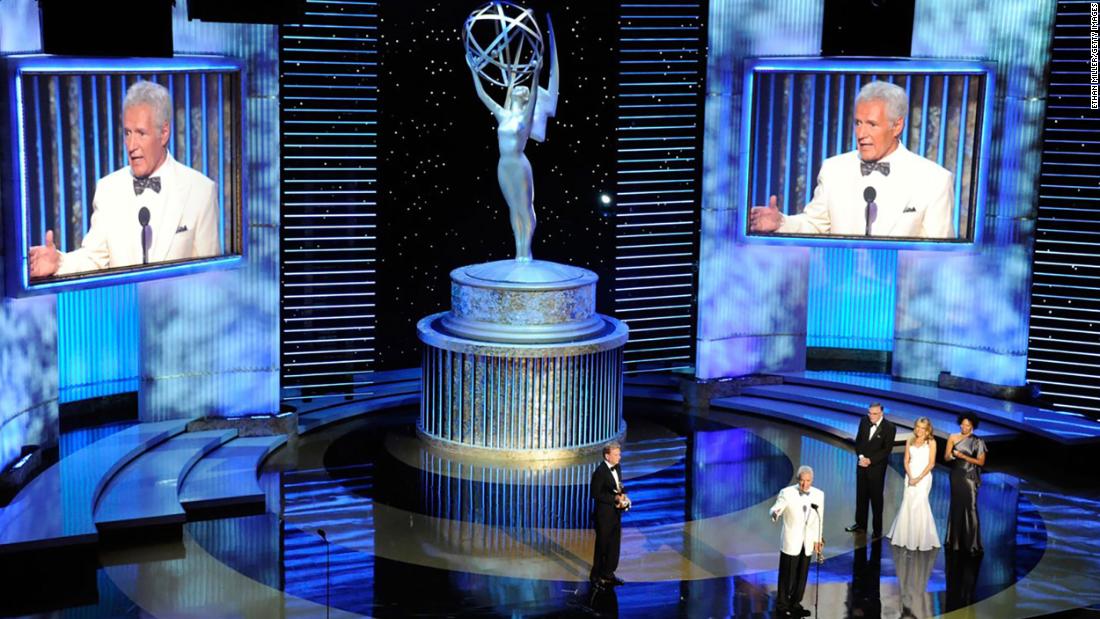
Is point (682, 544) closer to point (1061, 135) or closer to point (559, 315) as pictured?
point (559, 315)

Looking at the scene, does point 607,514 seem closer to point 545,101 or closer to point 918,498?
point 918,498

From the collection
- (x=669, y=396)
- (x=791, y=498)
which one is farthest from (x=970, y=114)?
(x=791, y=498)

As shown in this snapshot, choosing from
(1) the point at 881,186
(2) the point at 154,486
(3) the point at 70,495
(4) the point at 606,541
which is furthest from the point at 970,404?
(3) the point at 70,495

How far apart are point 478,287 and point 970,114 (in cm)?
558

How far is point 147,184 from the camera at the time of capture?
1333 centimetres

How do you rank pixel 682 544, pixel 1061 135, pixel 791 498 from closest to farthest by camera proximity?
pixel 791 498
pixel 682 544
pixel 1061 135

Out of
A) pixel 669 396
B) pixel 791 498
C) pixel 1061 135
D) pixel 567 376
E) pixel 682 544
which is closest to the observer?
pixel 791 498

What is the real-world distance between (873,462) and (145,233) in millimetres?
6684

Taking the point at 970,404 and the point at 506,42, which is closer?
the point at 506,42

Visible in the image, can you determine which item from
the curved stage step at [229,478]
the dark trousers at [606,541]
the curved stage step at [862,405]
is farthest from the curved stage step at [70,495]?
the curved stage step at [862,405]

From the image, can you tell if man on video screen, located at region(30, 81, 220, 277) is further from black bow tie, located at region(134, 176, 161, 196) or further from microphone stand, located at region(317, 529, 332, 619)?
microphone stand, located at region(317, 529, 332, 619)

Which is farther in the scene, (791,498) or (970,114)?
(970,114)

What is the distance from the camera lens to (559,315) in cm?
1418

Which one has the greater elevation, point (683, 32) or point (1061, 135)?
point (683, 32)
